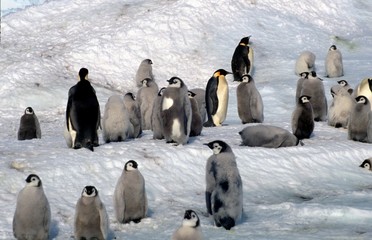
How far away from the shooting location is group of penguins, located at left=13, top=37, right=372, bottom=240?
301 inches

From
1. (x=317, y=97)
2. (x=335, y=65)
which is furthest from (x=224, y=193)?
(x=335, y=65)

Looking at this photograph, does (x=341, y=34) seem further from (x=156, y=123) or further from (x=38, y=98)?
(x=156, y=123)

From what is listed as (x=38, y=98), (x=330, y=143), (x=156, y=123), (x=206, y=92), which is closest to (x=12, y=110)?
(x=38, y=98)

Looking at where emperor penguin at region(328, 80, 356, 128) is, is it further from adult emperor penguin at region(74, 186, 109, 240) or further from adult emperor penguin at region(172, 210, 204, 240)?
adult emperor penguin at region(172, 210, 204, 240)

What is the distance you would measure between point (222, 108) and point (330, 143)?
3.04 metres

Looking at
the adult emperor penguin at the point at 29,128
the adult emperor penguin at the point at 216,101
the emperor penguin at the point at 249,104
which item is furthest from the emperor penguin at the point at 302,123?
the adult emperor penguin at the point at 29,128

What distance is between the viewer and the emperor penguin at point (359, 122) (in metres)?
12.3

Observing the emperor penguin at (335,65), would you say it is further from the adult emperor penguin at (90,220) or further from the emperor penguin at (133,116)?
the adult emperor penguin at (90,220)

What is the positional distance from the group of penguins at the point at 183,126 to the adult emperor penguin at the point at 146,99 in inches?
0.6

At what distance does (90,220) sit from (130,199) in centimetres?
76

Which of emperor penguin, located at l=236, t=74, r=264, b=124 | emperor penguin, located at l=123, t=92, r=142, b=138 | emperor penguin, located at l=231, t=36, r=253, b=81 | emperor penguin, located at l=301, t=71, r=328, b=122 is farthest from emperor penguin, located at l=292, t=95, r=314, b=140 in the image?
emperor penguin, located at l=231, t=36, r=253, b=81

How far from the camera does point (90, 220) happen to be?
763 centimetres

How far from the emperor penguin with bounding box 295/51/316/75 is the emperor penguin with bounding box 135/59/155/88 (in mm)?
3302

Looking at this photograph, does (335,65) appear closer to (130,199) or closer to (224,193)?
(224,193)
